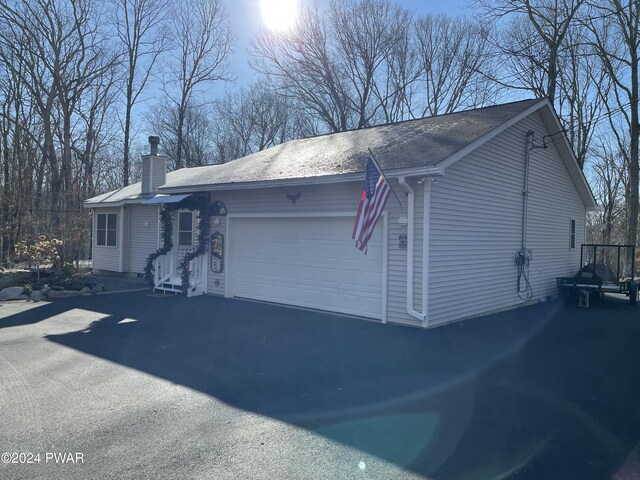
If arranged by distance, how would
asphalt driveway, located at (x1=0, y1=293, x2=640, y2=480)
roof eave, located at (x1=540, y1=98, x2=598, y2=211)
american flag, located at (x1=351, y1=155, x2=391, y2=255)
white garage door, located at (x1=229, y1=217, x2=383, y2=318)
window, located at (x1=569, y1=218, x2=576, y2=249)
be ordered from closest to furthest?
asphalt driveway, located at (x1=0, y1=293, x2=640, y2=480)
american flag, located at (x1=351, y1=155, x2=391, y2=255)
white garage door, located at (x1=229, y1=217, x2=383, y2=318)
roof eave, located at (x1=540, y1=98, x2=598, y2=211)
window, located at (x1=569, y1=218, x2=576, y2=249)

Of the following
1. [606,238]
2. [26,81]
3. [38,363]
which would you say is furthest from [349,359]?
[606,238]

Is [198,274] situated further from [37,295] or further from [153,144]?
[153,144]

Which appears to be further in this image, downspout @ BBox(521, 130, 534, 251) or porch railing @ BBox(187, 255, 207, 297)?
porch railing @ BBox(187, 255, 207, 297)

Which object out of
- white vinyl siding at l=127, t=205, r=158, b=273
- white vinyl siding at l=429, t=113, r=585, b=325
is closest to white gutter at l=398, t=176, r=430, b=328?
white vinyl siding at l=429, t=113, r=585, b=325

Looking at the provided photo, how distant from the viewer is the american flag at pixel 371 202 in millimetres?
7406

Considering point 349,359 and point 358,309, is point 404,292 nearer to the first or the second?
point 358,309

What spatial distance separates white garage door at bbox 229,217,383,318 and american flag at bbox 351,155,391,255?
4.56ft

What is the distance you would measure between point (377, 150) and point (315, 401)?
616 centimetres

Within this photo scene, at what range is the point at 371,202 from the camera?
7.45 metres

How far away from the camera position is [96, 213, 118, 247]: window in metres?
16.8

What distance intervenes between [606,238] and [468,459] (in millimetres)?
27307

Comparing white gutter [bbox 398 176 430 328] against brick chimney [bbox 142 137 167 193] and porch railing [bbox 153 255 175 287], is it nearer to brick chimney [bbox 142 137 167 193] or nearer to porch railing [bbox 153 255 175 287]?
porch railing [bbox 153 255 175 287]

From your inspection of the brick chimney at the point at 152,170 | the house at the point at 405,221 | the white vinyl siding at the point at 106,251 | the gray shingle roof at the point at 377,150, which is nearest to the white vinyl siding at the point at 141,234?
the white vinyl siding at the point at 106,251

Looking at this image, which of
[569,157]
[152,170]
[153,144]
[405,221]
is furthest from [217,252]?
[569,157]
